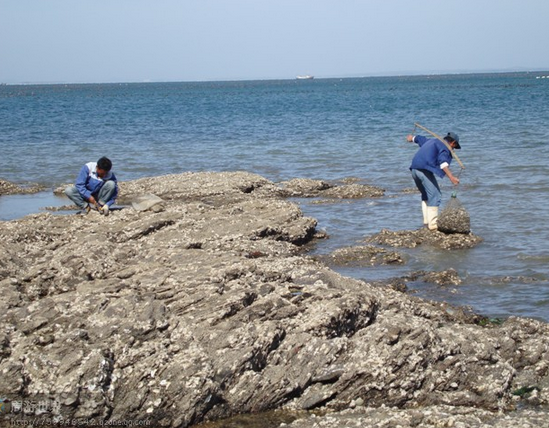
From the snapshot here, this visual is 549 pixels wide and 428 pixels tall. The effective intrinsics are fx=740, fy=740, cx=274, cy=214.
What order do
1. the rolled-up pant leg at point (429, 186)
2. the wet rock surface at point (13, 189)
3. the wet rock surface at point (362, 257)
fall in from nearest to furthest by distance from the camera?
the wet rock surface at point (362, 257), the rolled-up pant leg at point (429, 186), the wet rock surface at point (13, 189)

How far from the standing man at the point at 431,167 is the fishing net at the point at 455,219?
345 millimetres

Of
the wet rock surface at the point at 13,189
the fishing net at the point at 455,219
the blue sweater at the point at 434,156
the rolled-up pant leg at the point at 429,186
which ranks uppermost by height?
the blue sweater at the point at 434,156

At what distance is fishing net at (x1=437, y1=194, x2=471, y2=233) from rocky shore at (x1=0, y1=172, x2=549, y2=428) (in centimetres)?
436

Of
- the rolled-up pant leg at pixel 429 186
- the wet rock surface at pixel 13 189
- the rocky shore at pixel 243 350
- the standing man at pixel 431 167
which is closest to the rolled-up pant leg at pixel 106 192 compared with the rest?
the rocky shore at pixel 243 350

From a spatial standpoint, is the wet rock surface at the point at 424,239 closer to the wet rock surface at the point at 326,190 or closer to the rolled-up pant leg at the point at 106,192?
the wet rock surface at the point at 326,190

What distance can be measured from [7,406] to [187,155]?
21.5m

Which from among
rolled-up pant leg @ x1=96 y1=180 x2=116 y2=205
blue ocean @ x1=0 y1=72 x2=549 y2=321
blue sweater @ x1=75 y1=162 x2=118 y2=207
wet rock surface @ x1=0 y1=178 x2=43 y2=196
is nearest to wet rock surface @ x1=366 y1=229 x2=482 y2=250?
blue ocean @ x1=0 y1=72 x2=549 y2=321

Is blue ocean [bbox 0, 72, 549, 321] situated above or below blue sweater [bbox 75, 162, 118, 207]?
below

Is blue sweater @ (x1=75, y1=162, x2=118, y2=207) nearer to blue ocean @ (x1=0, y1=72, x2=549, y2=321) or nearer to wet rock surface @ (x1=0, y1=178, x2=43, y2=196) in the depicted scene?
blue ocean @ (x1=0, y1=72, x2=549, y2=321)

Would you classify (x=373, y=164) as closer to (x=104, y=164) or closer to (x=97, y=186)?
(x=97, y=186)

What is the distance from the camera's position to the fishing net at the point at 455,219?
496 inches

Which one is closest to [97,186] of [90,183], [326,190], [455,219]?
[90,183]

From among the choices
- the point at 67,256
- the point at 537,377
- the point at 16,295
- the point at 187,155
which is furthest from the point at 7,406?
the point at 187,155

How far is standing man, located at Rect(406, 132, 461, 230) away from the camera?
12938 millimetres
